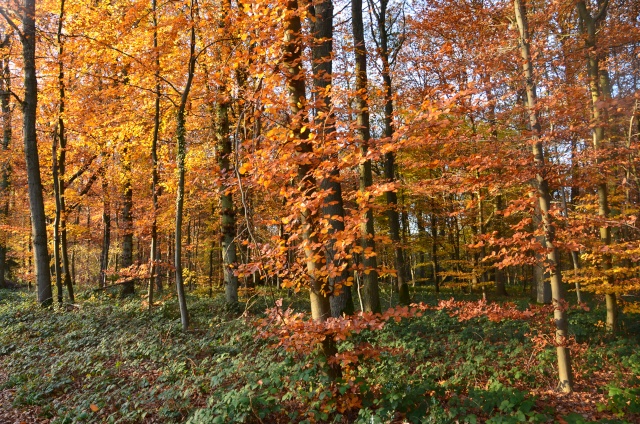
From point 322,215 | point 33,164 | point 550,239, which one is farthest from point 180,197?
point 550,239

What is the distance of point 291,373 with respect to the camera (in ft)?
16.7

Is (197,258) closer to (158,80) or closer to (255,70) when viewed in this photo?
(158,80)

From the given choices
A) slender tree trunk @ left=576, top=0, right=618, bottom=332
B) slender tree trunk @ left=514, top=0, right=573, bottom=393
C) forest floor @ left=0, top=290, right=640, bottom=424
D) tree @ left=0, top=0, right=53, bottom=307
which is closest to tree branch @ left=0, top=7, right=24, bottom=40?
tree @ left=0, top=0, right=53, bottom=307

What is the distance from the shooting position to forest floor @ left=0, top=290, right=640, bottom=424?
4.61 metres

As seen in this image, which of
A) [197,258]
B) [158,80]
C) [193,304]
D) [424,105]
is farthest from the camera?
[197,258]

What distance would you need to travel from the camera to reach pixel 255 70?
4.55 meters

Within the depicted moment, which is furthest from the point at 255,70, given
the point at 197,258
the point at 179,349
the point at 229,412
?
the point at 197,258

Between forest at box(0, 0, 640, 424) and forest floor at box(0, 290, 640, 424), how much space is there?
0.15 feet

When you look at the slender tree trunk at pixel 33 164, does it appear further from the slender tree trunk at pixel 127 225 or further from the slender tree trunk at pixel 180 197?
the slender tree trunk at pixel 180 197

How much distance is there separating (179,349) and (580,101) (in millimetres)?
8751

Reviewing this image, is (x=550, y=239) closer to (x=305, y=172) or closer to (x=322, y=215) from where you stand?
(x=322, y=215)

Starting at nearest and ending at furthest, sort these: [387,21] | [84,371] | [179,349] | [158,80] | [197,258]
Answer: [84,371]
[179,349]
[158,80]
[387,21]
[197,258]

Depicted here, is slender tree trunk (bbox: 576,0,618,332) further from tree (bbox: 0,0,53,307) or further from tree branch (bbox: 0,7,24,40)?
tree (bbox: 0,0,53,307)

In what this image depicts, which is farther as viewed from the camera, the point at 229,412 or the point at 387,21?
the point at 387,21
